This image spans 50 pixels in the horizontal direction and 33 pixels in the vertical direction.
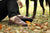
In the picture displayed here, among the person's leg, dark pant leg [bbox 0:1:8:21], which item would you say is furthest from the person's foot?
dark pant leg [bbox 0:1:8:21]

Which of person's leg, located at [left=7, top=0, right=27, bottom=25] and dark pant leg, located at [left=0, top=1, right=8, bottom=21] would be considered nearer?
person's leg, located at [left=7, top=0, right=27, bottom=25]

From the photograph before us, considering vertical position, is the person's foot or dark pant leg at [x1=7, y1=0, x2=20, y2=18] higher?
dark pant leg at [x1=7, y1=0, x2=20, y2=18]

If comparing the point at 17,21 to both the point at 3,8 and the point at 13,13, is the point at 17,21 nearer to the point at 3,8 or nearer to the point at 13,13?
the point at 13,13

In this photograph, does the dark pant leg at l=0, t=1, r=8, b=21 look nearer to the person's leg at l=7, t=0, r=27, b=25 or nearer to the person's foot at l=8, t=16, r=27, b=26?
the person's leg at l=7, t=0, r=27, b=25

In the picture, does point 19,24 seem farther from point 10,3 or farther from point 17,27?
point 10,3

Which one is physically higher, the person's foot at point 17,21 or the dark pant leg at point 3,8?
the dark pant leg at point 3,8

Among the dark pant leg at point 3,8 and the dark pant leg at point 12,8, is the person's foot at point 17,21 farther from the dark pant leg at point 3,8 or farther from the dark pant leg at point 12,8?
the dark pant leg at point 3,8

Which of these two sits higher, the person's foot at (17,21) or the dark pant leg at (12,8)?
the dark pant leg at (12,8)

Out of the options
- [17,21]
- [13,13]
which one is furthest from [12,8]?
[17,21]

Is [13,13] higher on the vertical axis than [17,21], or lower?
higher

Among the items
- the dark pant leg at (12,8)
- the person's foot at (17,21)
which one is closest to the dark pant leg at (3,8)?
the dark pant leg at (12,8)

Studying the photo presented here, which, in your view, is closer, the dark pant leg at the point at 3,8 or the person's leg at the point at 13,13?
the person's leg at the point at 13,13

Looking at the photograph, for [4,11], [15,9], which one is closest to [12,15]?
[15,9]

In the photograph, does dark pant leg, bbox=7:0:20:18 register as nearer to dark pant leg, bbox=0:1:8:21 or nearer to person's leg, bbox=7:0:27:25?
person's leg, bbox=7:0:27:25
